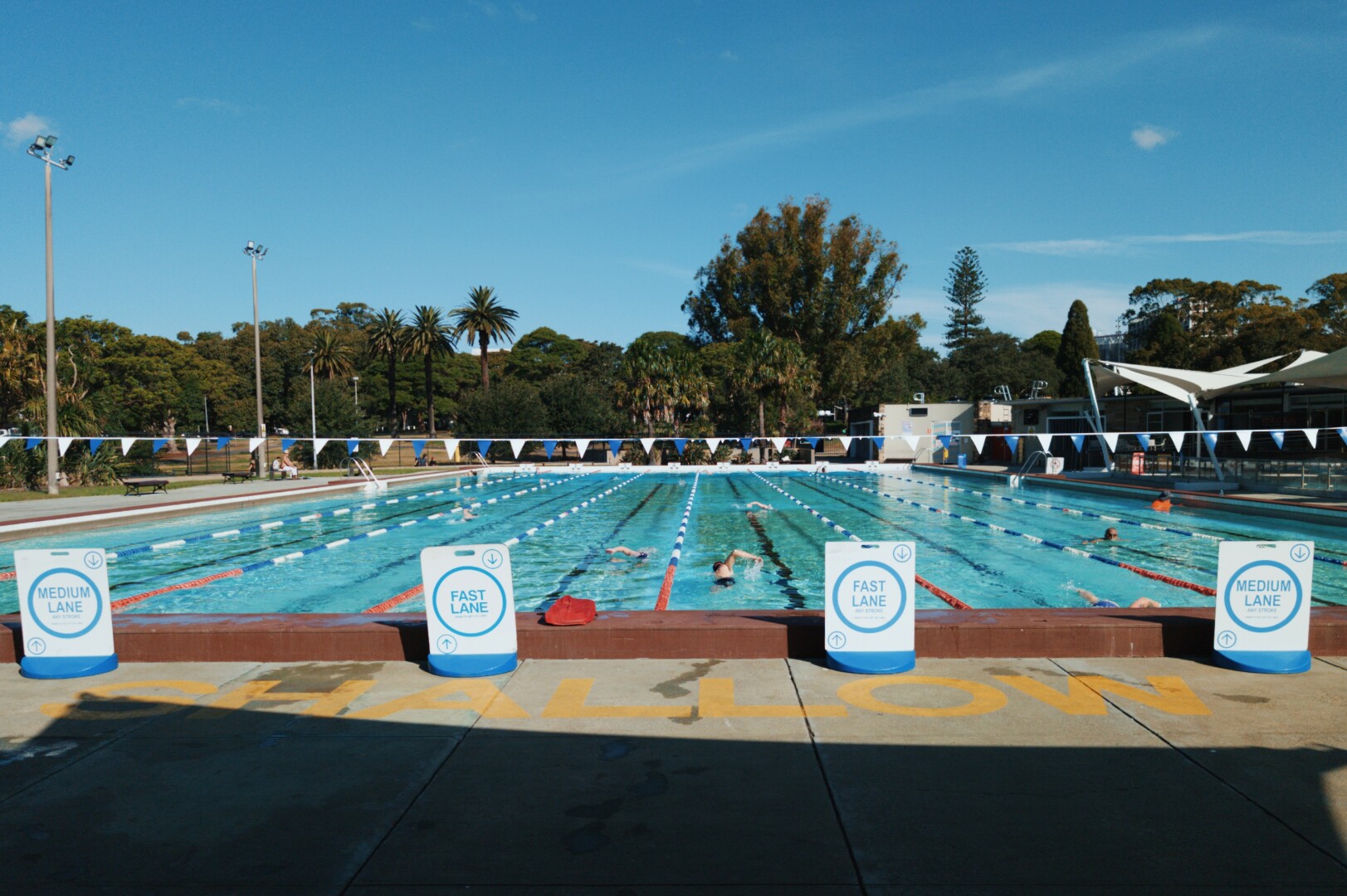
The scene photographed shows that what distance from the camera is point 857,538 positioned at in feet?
53.7

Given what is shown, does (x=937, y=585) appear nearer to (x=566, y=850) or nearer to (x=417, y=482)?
(x=566, y=850)

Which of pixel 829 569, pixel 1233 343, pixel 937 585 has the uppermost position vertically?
pixel 1233 343

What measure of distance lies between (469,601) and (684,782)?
2.45 metres

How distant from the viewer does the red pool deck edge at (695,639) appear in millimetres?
6059

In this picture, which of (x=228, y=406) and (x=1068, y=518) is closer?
(x=1068, y=518)

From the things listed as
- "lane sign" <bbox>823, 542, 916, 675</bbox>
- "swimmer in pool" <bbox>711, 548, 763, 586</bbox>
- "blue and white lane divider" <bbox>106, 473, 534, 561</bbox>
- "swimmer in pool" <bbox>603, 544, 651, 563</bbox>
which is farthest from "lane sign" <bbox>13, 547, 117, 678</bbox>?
"blue and white lane divider" <bbox>106, 473, 534, 561</bbox>

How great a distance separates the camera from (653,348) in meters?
50.3

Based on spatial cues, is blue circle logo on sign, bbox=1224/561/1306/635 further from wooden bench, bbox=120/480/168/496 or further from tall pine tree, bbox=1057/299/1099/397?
tall pine tree, bbox=1057/299/1099/397

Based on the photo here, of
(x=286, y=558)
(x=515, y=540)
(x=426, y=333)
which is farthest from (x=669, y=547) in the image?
(x=426, y=333)

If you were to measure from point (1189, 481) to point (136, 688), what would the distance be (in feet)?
84.0

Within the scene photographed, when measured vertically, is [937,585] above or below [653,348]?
below

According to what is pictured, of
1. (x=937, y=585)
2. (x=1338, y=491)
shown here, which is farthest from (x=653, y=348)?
(x=937, y=585)

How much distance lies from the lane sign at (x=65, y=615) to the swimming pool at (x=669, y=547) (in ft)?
12.7

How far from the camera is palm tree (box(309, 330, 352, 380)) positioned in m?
65.6
